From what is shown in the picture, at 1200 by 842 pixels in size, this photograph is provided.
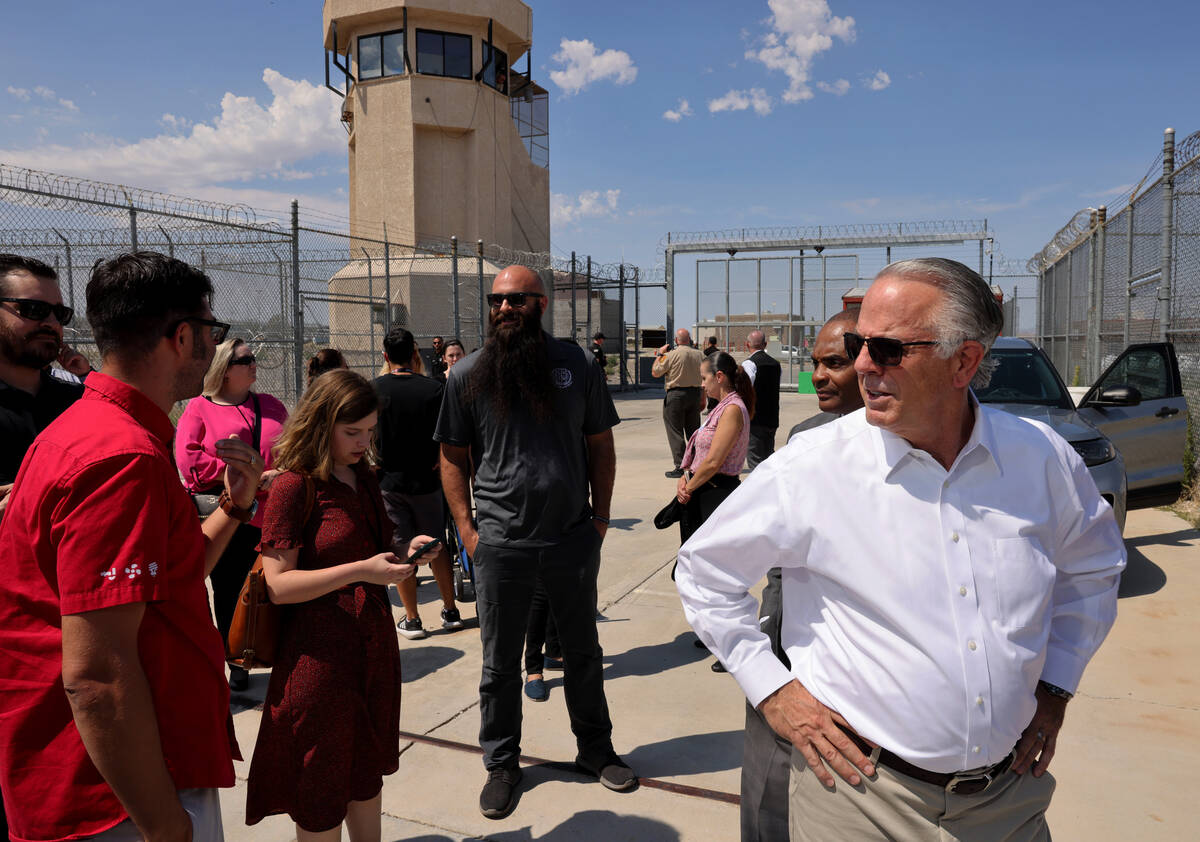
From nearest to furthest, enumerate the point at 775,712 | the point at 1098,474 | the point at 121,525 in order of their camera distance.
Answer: the point at 121,525
the point at 775,712
the point at 1098,474

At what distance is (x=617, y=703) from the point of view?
14.7 ft

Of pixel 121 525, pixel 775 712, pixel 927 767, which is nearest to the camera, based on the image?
pixel 121 525

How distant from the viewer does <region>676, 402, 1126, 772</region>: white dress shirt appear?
1.62 metres

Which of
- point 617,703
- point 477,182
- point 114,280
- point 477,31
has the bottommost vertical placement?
point 617,703

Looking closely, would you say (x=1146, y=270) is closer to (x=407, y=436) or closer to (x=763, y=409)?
(x=763, y=409)

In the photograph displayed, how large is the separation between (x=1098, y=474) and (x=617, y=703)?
4.11 metres

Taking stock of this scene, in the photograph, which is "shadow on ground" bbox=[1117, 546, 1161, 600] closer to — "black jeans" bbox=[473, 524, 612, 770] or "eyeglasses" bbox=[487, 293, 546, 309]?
"black jeans" bbox=[473, 524, 612, 770]

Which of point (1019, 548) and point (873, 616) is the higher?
point (1019, 548)

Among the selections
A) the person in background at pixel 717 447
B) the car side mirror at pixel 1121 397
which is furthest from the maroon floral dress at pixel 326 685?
the car side mirror at pixel 1121 397

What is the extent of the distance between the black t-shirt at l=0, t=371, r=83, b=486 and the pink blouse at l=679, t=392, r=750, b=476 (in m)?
3.40

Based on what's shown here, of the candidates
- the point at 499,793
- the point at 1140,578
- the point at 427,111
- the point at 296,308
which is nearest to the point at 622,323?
the point at 427,111

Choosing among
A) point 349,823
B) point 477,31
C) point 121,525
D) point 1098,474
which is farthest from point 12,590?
point 477,31

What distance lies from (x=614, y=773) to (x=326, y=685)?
64.1 inches

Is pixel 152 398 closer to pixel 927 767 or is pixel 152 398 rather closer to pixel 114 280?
pixel 114 280
